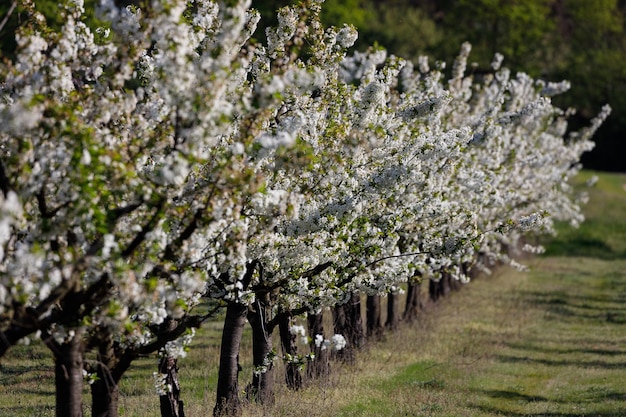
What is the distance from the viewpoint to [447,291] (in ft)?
115

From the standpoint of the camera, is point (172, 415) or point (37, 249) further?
point (172, 415)

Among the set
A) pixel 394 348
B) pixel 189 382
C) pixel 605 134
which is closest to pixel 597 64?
pixel 605 134

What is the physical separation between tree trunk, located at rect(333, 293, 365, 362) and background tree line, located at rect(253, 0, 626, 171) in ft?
143

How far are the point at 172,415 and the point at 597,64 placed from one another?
68.6 m

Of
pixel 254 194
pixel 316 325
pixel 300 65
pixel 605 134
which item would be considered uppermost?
pixel 605 134

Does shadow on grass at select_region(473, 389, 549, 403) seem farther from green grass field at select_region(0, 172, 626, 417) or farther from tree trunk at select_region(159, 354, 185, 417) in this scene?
tree trunk at select_region(159, 354, 185, 417)

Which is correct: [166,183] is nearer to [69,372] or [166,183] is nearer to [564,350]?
[69,372]

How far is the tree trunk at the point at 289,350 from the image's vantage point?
58.3ft

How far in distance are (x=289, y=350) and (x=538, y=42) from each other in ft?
201

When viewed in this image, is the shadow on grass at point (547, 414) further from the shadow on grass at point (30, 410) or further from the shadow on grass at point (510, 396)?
the shadow on grass at point (30, 410)

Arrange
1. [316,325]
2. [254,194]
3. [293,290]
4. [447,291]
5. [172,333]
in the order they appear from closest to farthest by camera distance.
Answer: [254,194]
[172,333]
[293,290]
[316,325]
[447,291]

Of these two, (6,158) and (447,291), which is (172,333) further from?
(447,291)

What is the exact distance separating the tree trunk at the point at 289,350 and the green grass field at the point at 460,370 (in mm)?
285

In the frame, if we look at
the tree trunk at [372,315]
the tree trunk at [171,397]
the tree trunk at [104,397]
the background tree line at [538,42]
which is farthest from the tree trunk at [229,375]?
the background tree line at [538,42]
